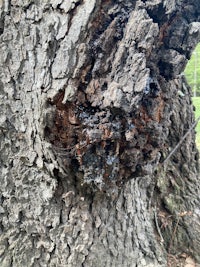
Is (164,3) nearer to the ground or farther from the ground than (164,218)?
farther from the ground

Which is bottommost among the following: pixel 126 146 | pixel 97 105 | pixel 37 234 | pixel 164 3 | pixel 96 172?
pixel 37 234

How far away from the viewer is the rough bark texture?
1515 mm

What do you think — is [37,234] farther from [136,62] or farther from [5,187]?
[136,62]

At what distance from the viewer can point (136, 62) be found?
1.52 m

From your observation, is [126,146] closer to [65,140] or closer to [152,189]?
[65,140]

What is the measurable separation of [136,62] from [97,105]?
0.26m

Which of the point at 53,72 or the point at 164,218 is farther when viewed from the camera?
the point at 164,218

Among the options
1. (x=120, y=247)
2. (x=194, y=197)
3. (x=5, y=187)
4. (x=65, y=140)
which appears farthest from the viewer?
(x=194, y=197)

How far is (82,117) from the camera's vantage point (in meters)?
1.56

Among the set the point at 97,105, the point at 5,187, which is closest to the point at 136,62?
the point at 97,105

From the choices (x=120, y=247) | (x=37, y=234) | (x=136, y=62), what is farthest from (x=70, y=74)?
(x=120, y=247)

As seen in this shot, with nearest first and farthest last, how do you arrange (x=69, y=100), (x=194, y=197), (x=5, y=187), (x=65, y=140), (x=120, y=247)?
(x=69, y=100), (x=65, y=140), (x=5, y=187), (x=120, y=247), (x=194, y=197)

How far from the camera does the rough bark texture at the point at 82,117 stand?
151cm

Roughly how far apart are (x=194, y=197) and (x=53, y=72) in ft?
5.70
